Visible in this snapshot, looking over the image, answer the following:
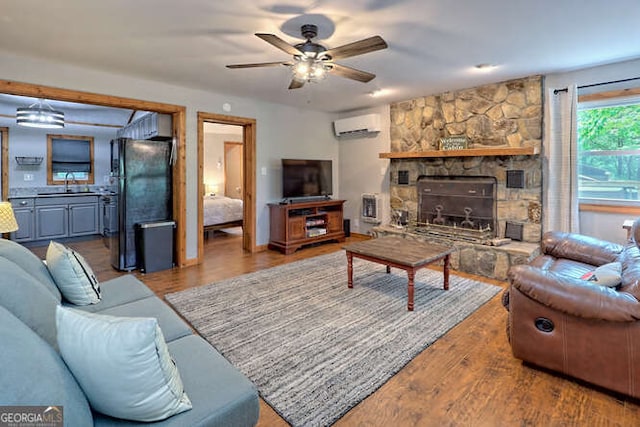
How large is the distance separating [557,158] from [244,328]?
13.1 feet

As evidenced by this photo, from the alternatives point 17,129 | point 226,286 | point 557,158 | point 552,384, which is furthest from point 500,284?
point 17,129

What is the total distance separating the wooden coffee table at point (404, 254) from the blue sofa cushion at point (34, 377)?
248cm

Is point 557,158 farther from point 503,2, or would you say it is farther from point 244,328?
point 244,328

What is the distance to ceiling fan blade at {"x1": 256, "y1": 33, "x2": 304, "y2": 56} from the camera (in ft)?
7.34

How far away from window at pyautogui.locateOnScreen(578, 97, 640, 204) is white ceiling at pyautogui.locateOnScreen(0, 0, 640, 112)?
53 cm

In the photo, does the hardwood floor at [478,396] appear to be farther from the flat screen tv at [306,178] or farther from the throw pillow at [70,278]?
the flat screen tv at [306,178]

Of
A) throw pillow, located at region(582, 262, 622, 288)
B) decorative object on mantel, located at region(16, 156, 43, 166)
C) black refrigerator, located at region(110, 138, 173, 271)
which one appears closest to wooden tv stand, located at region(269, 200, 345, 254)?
black refrigerator, located at region(110, 138, 173, 271)

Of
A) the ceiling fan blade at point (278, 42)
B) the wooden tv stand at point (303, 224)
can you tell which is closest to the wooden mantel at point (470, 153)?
the wooden tv stand at point (303, 224)

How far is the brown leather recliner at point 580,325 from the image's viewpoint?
1.78m

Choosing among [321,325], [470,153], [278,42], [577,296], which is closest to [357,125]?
[470,153]

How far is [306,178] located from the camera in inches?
231

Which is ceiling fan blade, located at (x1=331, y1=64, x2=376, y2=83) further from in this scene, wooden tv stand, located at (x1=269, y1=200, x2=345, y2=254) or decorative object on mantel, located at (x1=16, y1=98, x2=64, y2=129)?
decorative object on mantel, located at (x1=16, y1=98, x2=64, y2=129)

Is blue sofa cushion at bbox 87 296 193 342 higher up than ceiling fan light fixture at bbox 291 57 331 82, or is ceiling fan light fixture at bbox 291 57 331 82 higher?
ceiling fan light fixture at bbox 291 57 331 82

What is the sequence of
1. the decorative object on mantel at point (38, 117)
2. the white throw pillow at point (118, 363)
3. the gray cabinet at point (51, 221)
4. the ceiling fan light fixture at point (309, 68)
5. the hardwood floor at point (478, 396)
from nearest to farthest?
1. the white throw pillow at point (118, 363)
2. the hardwood floor at point (478, 396)
3. the ceiling fan light fixture at point (309, 68)
4. the decorative object on mantel at point (38, 117)
5. the gray cabinet at point (51, 221)
